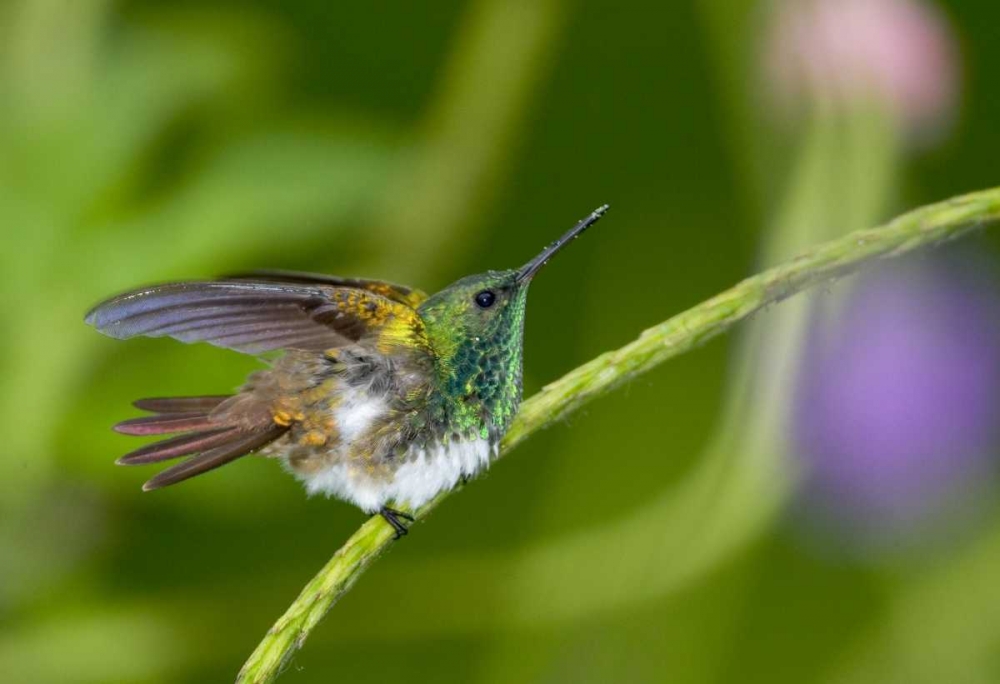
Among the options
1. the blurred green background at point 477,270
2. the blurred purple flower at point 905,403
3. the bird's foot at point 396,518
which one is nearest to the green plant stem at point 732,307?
the bird's foot at point 396,518

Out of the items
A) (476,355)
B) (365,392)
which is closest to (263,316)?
(365,392)

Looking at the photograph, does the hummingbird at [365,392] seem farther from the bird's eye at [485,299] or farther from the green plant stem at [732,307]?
the green plant stem at [732,307]

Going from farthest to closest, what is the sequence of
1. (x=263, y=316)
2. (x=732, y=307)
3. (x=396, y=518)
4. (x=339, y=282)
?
1. (x=339, y=282)
2. (x=263, y=316)
3. (x=396, y=518)
4. (x=732, y=307)

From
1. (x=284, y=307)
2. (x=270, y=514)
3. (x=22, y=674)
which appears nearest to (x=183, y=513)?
(x=270, y=514)

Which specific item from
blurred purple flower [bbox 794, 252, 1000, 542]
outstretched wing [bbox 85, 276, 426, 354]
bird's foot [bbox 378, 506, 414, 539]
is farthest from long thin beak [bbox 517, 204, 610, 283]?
blurred purple flower [bbox 794, 252, 1000, 542]

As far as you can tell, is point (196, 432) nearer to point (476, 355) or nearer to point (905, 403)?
point (476, 355)

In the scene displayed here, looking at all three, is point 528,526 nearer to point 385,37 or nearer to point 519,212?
point 519,212
